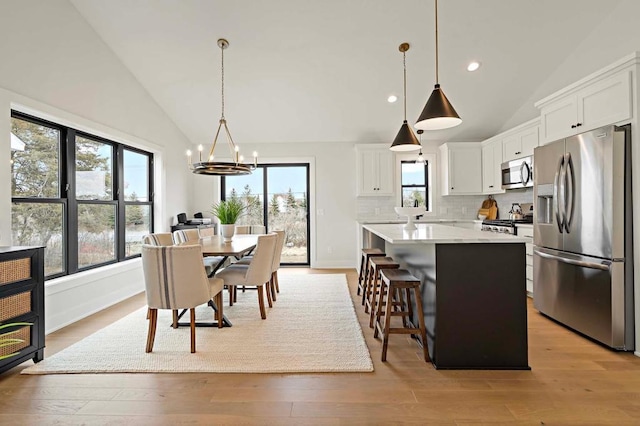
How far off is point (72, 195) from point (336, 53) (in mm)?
3439

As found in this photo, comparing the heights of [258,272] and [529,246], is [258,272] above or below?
below

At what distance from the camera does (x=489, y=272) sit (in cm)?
225

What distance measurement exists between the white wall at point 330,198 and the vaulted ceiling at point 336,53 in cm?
68

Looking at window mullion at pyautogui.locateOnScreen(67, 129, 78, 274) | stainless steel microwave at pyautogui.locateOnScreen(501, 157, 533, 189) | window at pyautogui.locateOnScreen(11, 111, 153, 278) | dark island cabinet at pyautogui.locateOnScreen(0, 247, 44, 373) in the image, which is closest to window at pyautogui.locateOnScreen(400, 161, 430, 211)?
stainless steel microwave at pyautogui.locateOnScreen(501, 157, 533, 189)

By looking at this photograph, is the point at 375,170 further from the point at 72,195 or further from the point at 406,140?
the point at 72,195

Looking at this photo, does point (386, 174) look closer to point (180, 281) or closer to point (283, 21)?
point (283, 21)

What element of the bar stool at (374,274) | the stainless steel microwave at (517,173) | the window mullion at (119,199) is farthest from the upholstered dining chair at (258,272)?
the stainless steel microwave at (517,173)

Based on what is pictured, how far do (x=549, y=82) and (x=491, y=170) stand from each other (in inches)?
57.1

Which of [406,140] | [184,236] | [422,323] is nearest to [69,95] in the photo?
[184,236]

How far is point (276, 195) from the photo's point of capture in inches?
247

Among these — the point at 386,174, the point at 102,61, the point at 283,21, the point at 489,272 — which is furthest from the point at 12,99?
the point at 386,174

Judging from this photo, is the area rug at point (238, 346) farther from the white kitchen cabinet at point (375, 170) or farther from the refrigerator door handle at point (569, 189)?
the white kitchen cabinet at point (375, 170)

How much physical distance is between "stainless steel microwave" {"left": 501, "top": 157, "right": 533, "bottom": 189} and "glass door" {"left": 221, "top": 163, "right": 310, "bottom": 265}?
3.34m

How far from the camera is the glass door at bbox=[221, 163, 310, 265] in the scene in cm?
625
